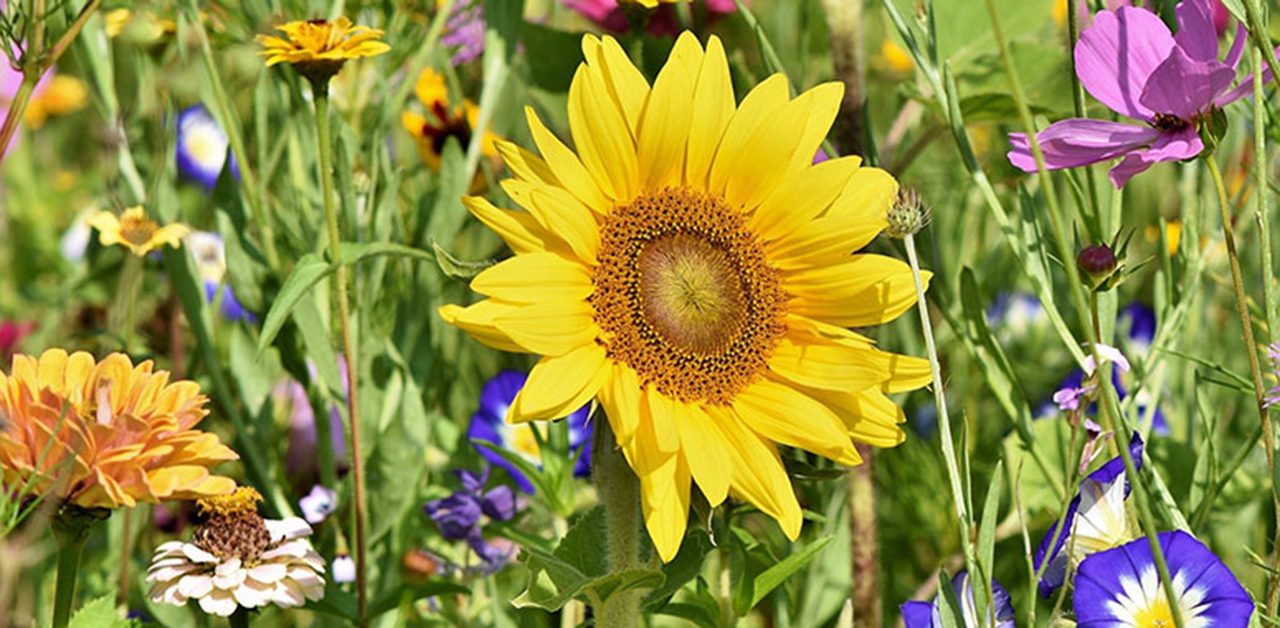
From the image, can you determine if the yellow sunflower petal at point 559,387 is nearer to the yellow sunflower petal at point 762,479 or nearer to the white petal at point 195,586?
the yellow sunflower petal at point 762,479

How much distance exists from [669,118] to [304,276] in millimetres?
206

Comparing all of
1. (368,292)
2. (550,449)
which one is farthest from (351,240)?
(550,449)

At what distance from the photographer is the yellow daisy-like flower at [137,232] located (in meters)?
0.93

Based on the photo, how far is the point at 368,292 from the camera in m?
0.96

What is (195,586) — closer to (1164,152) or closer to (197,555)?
(197,555)

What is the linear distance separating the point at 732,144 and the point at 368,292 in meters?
0.35

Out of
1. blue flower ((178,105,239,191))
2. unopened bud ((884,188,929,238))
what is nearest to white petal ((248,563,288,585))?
unopened bud ((884,188,929,238))

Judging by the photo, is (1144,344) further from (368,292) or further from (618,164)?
(618,164)

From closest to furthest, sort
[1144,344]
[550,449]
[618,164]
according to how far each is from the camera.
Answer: [618,164], [550,449], [1144,344]

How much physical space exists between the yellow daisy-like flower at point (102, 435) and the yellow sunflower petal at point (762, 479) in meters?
0.22

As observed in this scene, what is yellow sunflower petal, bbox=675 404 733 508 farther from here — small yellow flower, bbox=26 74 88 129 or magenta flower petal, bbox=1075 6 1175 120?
small yellow flower, bbox=26 74 88 129

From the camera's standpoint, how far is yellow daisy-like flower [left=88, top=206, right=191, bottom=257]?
93cm

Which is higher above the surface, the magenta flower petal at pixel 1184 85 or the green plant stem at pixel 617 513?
the magenta flower petal at pixel 1184 85

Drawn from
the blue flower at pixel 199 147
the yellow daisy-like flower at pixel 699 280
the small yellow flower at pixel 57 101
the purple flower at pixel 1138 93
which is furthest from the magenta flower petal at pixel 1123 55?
the small yellow flower at pixel 57 101
